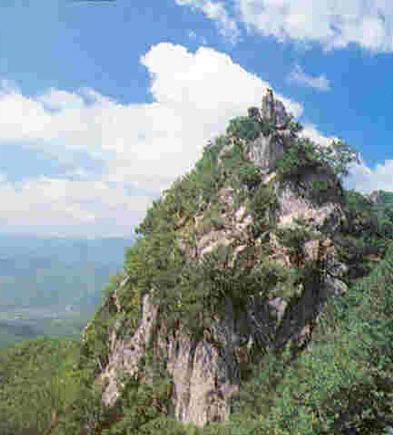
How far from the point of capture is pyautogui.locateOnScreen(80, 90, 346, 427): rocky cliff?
3334 centimetres

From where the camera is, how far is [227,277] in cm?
3388

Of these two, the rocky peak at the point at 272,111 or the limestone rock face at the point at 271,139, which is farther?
the rocky peak at the point at 272,111

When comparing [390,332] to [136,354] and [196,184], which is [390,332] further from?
[196,184]

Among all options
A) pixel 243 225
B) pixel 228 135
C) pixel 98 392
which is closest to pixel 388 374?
pixel 243 225

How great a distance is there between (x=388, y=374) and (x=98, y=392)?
885 inches

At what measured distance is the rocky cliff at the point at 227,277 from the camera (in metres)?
33.3

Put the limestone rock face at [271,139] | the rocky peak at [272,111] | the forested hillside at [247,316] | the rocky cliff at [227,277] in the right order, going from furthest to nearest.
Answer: the rocky peak at [272,111] → the limestone rock face at [271,139] → the rocky cliff at [227,277] → the forested hillside at [247,316]

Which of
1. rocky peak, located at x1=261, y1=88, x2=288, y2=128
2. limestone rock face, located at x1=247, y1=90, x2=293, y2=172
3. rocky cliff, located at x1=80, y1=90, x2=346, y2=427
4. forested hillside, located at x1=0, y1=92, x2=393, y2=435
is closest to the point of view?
forested hillside, located at x1=0, y1=92, x2=393, y2=435

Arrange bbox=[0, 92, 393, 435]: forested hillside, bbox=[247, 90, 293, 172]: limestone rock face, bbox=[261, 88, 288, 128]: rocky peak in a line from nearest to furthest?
bbox=[0, 92, 393, 435]: forested hillside < bbox=[247, 90, 293, 172]: limestone rock face < bbox=[261, 88, 288, 128]: rocky peak

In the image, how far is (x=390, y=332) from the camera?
3008 cm

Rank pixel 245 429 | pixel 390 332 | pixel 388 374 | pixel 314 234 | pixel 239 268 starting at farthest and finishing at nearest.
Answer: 1. pixel 314 234
2. pixel 239 268
3. pixel 390 332
4. pixel 388 374
5. pixel 245 429

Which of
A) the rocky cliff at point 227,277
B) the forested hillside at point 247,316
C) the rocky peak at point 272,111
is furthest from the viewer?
the rocky peak at point 272,111

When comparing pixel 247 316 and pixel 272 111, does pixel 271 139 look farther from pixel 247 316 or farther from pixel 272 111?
pixel 247 316

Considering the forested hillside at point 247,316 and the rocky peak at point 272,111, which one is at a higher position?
the rocky peak at point 272,111
